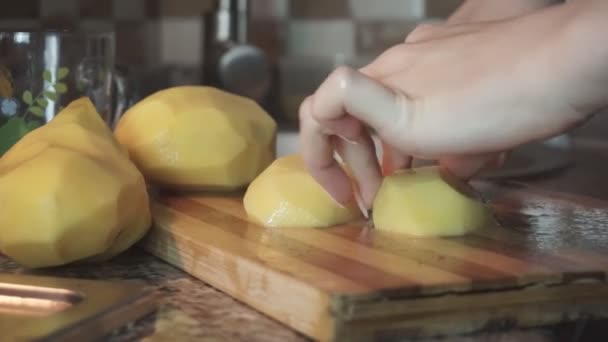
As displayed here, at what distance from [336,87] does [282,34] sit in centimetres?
110

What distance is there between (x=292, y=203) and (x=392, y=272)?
0.16 meters

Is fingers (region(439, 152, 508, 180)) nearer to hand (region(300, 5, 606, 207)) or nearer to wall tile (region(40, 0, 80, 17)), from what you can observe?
hand (region(300, 5, 606, 207))

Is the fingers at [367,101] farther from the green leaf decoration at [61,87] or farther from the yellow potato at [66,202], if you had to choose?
the green leaf decoration at [61,87]

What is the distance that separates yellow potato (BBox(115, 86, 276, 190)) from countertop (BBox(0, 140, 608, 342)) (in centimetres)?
11

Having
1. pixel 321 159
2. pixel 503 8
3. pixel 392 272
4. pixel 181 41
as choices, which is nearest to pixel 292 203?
pixel 321 159

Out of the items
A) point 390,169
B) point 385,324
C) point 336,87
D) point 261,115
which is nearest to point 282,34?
point 261,115

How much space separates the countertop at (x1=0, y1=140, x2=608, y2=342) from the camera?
51 centimetres

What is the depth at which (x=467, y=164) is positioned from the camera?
0.69 m

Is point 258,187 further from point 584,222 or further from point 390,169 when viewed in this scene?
point 584,222

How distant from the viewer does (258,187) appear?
2.38 feet

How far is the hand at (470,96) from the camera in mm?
557

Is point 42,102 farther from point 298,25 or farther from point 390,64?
point 298,25

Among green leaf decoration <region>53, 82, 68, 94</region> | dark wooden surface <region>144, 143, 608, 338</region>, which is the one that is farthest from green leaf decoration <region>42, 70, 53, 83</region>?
dark wooden surface <region>144, 143, 608, 338</region>

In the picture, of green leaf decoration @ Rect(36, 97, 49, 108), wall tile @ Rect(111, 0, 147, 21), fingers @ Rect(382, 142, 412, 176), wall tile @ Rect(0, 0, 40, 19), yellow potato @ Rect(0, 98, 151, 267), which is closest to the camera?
yellow potato @ Rect(0, 98, 151, 267)
